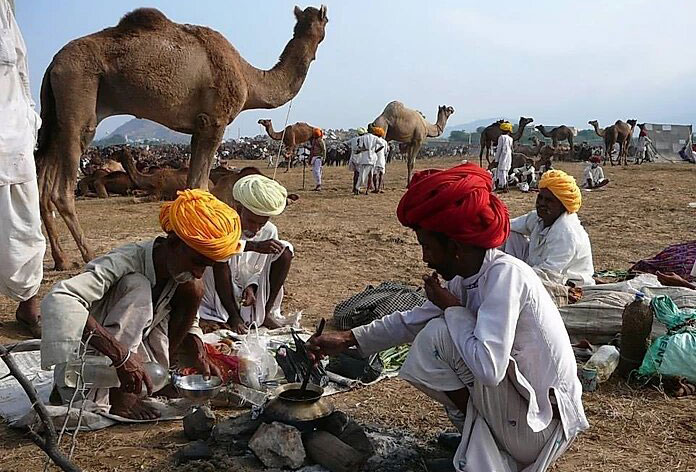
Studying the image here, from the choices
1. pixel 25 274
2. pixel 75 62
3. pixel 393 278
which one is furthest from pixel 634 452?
pixel 75 62

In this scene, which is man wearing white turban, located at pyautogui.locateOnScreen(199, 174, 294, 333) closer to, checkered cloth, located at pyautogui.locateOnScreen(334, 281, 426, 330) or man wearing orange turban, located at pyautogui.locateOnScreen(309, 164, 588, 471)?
checkered cloth, located at pyautogui.locateOnScreen(334, 281, 426, 330)

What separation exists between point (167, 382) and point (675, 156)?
38.0m

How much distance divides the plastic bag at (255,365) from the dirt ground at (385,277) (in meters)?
0.42

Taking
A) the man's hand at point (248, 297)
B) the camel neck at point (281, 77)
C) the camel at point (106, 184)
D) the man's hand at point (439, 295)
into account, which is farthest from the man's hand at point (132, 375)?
the camel at point (106, 184)

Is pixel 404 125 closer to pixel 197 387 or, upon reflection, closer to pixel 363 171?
pixel 363 171

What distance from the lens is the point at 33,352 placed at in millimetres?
4469

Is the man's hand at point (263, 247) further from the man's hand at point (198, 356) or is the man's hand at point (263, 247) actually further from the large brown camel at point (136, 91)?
the large brown camel at point (136, 91)

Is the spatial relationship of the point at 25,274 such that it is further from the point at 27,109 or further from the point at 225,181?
the point at 225,181

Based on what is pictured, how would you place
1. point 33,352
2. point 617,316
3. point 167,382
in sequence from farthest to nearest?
1. point 617,316
2. point 33,352
3. point 167,382

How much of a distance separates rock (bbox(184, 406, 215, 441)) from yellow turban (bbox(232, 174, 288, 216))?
6.05 feet

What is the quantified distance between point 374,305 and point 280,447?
2447mm

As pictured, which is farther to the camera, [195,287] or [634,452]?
[195,287]

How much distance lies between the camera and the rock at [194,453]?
308cm

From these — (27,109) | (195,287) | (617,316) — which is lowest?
(617,316)
